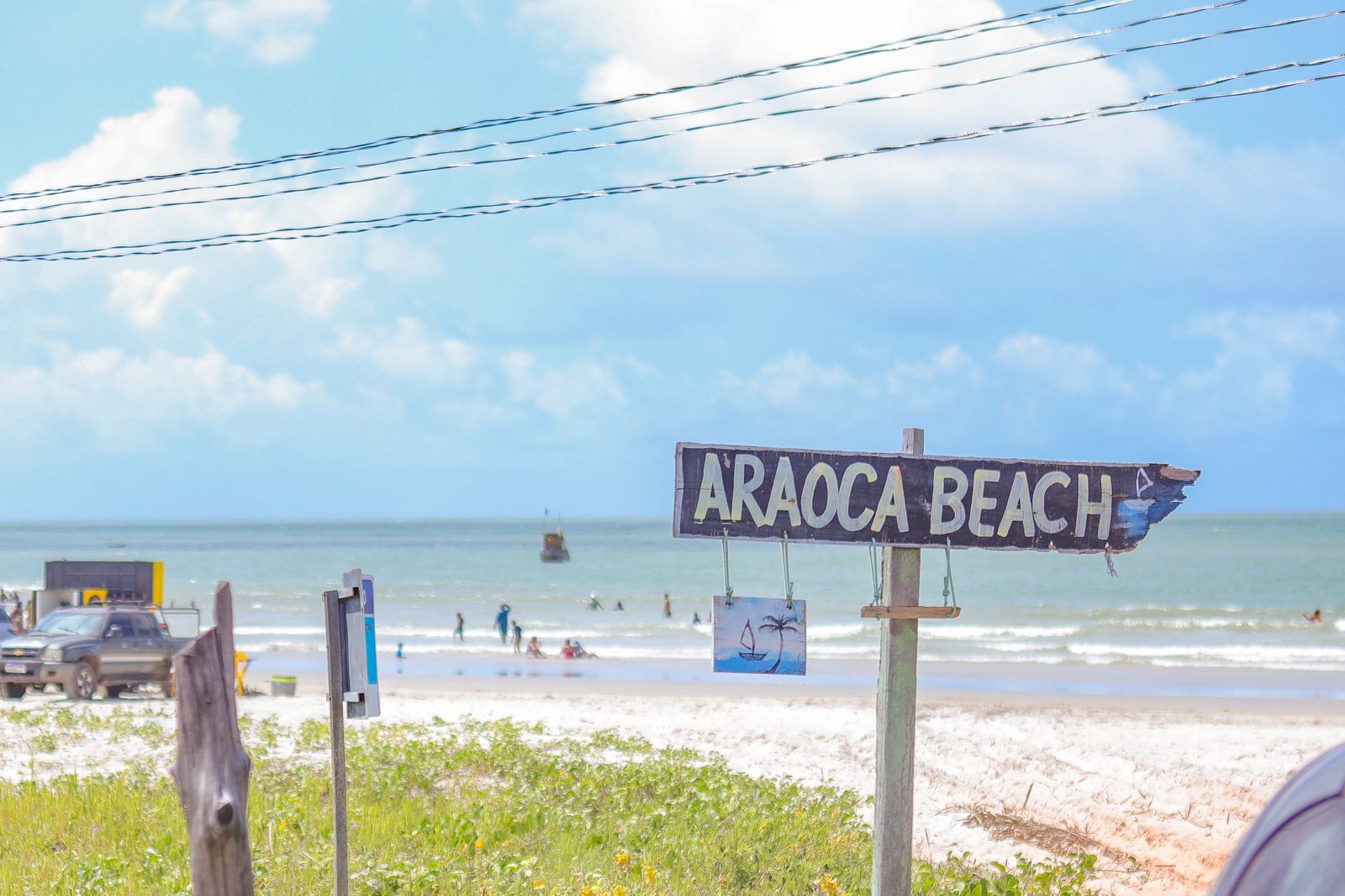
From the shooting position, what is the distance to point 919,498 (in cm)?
691

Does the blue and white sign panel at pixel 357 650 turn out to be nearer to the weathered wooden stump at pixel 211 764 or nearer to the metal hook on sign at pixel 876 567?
the weathered wooden stump at pixel 211 764

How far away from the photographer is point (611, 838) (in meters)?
9.67

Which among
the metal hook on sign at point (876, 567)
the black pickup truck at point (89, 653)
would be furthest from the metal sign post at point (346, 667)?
the black pickup truck at point (89, 653)

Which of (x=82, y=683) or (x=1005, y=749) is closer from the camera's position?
(x=1005, y=749)

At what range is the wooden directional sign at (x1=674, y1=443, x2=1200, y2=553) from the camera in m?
6.76

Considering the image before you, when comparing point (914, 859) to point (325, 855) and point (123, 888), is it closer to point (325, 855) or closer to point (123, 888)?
point (325, 855)

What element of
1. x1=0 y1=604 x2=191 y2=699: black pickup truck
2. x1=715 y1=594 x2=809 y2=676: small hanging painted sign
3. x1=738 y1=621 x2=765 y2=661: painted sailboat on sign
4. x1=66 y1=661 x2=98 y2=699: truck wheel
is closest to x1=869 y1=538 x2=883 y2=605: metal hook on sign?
x1=715 y1=594 x2=809 y2=676: small hanging painted sign

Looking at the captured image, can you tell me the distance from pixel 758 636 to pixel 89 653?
20.1 meters

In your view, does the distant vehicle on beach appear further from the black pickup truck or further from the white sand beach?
the black pickup truck

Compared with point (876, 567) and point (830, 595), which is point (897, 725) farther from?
point (830, 595)

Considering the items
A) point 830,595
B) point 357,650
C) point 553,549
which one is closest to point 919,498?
point 357,650

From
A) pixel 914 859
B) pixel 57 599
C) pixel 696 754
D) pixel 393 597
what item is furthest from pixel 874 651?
pixel 393 597

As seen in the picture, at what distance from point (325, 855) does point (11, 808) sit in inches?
140

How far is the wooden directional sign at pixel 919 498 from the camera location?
676cm
